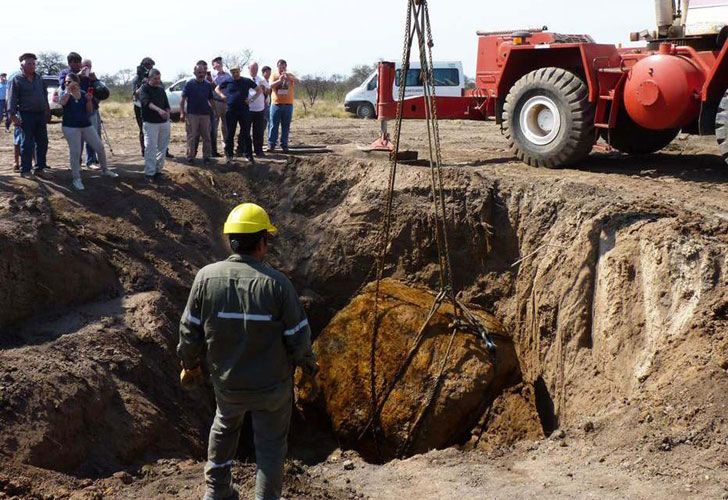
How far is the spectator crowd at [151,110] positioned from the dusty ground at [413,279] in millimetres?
433

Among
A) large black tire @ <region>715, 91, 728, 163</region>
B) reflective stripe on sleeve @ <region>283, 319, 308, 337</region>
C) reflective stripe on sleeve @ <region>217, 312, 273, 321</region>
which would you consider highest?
large black tire @ <region>715, 91, 728, 163</region>

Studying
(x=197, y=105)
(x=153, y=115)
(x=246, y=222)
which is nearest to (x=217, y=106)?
(x=197, y=105)

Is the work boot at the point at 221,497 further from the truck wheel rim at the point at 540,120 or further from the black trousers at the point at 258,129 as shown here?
the black trousers at the point at 258,129

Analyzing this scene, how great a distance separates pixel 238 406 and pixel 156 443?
2.71m

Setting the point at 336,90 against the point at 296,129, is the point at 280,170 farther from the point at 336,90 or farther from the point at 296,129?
the point at 336,90

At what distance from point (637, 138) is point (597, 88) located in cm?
157

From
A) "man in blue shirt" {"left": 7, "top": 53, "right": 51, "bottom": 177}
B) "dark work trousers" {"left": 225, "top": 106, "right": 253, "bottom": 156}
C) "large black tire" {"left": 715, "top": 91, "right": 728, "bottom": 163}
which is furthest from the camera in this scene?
"dark work trousers" {"left": 225, "top": 106, "right": 253, "bottom": 156}

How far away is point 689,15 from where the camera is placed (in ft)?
31.7

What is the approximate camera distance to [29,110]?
9.92 m

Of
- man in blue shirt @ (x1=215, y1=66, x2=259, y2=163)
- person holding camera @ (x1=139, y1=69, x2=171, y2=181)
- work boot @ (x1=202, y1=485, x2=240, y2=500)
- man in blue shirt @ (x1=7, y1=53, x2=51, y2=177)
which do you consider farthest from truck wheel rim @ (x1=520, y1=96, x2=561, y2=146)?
work boot @ (x1=202, y1=485, x2=240, y2=500)

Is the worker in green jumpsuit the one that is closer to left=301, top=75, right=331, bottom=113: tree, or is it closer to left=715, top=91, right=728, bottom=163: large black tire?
left=715, top=91, right=728, bottom=163: large black tire

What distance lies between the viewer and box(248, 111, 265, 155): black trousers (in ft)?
41.9

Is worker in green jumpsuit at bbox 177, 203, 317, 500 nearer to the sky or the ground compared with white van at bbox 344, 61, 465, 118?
nearer to the ground

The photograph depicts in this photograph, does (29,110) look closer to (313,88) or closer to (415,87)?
(415,87)
